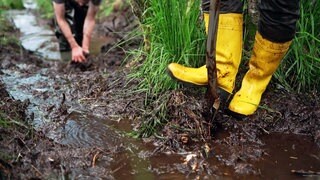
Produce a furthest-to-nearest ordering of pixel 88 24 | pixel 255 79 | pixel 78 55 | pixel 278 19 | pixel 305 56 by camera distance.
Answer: pixel 88 24, pixel 78 55, pixel 305 56, pixel 255 79, pixel 278 19

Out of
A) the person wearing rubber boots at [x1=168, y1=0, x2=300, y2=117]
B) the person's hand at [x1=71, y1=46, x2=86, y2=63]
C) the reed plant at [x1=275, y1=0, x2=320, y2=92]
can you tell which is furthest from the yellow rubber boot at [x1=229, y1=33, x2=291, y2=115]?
the person's hand at [x1=71, y1=46, x2=86, y2=63]

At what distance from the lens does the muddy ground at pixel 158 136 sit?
2281 millimetres

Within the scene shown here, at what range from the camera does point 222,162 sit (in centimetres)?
A: 241

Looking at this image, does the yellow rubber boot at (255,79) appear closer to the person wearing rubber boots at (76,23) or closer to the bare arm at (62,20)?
the person wearing rubber boots at (76,23)

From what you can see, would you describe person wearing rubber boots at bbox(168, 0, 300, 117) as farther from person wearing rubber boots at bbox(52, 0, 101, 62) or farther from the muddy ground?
person wearing rubber boots at bbox(52, 0, 101, 62)

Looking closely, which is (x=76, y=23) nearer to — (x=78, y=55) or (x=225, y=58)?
(x=78, y=55)

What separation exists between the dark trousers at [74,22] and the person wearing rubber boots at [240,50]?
3.37m

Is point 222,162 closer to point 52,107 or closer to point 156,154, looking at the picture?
point 156,154

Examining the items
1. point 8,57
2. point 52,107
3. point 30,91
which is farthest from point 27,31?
point 52,107

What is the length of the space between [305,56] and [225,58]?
2.25 ft

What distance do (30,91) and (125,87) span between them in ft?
2.53

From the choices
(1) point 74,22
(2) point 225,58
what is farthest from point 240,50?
(1) point 74,22

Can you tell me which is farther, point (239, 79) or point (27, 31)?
point (27, 31)

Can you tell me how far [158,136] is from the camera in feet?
8.64
